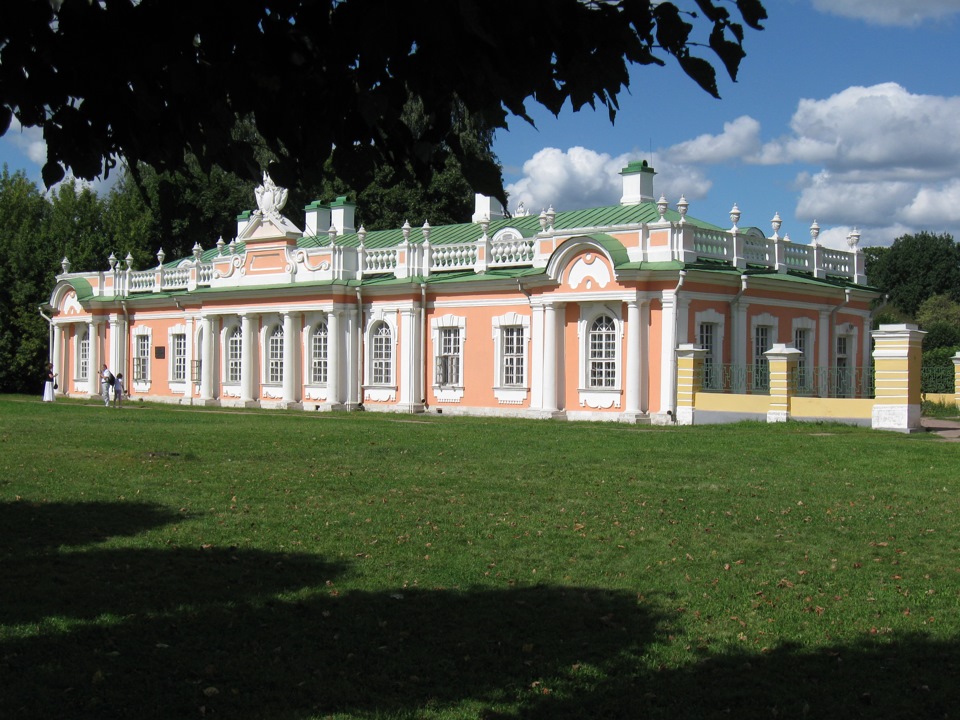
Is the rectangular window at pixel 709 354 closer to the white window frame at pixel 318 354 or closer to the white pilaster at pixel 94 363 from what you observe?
the white window frame at pixel 318 354

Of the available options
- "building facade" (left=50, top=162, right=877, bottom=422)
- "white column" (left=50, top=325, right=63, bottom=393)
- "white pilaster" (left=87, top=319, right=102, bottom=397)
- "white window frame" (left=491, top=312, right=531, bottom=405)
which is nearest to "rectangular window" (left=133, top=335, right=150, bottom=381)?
"building facade" (left=50, top=162, right=877, bottom=422)

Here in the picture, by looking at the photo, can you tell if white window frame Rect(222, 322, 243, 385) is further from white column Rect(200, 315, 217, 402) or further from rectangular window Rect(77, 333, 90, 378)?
rectangular window Rect(77, 333, 90, 378)

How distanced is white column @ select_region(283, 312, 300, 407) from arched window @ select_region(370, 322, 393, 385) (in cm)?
268

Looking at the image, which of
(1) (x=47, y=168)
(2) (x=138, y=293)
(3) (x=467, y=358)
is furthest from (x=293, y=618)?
(2) (x=138, y=293)

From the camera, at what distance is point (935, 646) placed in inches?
297

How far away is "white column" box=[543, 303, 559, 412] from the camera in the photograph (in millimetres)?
28891

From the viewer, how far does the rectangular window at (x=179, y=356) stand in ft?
131

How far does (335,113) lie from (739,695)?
3.82m

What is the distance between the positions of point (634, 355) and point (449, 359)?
20.7 feet

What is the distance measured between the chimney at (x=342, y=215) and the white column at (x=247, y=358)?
520 cm

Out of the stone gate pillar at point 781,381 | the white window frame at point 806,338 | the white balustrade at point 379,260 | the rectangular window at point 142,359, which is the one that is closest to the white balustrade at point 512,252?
the white balustrade at point 379,260

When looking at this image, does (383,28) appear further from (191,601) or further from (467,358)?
(467,358)

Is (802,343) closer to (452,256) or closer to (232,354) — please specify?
(452,256)

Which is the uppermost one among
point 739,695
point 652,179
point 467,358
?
point 652,179
